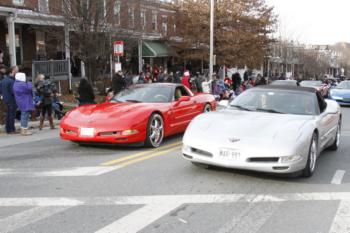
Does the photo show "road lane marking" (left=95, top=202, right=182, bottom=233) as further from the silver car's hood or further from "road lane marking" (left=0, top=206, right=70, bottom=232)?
the silver car's hood

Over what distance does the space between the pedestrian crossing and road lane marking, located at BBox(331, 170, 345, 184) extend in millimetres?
641

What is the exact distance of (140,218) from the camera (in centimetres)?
464

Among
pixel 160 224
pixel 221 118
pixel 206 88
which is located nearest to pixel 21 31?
pixel 206 88

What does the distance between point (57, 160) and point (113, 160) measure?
966 mm

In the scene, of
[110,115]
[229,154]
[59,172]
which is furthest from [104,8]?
[229,154]

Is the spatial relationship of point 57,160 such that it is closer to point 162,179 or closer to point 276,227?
point 162,179

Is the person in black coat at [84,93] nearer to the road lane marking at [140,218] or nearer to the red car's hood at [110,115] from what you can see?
the red car's hood at [110,115]

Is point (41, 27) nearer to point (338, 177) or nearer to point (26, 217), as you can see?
point (338, 177)

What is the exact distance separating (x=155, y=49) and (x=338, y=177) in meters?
25.9

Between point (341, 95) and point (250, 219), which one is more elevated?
point (341, 95)

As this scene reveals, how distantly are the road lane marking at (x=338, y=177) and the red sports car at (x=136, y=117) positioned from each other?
3496 mm

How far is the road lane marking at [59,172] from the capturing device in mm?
6555

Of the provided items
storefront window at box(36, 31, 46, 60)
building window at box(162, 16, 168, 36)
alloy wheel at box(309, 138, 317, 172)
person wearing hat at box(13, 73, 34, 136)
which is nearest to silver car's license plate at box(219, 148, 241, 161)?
alloy wheel at box(309, 138, 317, 172)

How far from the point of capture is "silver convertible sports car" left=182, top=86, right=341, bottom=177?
5.86 m
